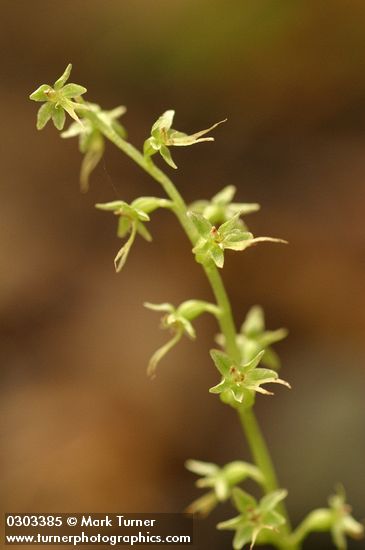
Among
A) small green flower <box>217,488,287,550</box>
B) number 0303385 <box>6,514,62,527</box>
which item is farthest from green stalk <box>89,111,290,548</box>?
number 0303385 <box>6,514,62,527</box>

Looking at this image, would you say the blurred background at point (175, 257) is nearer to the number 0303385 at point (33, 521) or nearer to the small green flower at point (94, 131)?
the number 0303385 at point (33, 521)

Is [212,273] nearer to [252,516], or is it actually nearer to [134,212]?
[134,212]

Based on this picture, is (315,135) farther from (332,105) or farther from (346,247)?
(346,247)

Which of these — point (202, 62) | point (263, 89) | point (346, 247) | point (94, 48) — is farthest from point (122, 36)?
point (346, 247)

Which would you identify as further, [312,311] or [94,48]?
[94,48]

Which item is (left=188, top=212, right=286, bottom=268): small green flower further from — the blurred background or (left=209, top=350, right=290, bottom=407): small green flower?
the blurred background
